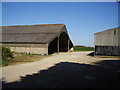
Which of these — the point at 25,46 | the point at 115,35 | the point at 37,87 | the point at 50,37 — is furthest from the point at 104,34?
the point at 37,87

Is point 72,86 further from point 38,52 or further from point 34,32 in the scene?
point 34,32

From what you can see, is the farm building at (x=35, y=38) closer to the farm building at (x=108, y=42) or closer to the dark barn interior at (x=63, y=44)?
the dark barn interior at (x=63, y=44)

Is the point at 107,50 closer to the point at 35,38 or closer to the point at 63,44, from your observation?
the point at 35,38

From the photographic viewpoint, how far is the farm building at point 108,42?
65.1 feet

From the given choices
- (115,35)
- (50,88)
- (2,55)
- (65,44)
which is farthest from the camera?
(65,44)

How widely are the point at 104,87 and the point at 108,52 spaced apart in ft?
49.1

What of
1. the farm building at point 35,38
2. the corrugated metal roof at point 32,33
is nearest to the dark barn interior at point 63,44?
the farm building at point 35,38

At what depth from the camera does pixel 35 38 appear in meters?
26.0

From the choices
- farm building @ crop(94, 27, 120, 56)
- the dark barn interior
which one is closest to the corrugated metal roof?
the dark barn interior

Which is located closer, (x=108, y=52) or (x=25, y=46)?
(x=108, y=52)

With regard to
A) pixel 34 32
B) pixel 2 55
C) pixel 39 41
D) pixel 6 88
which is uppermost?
pixel 34 32

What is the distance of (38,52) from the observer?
24391 millimetres

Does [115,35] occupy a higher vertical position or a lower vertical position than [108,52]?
higher

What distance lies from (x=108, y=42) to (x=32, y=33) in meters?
15.9
